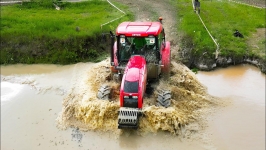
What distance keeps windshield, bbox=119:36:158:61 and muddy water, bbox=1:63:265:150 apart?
192 cm

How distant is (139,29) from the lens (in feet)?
36.7

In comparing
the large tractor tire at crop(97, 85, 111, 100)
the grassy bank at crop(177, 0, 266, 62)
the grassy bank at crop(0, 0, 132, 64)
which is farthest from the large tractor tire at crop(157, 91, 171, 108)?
the grassy bank at crop(0, 0, 132, 64)

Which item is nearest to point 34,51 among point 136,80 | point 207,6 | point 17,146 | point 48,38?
point 48,38

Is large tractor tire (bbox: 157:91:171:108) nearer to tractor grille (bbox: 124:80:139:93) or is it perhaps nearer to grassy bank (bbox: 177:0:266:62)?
tractor grille (bbox: 124:80:139:93)

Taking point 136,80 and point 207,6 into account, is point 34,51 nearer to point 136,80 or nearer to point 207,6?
point 136,80

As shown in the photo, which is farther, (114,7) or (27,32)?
(114,7)

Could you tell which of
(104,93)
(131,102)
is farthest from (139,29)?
(131,102)

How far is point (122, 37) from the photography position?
36.6ft

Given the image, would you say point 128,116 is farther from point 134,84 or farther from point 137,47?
point 137,47

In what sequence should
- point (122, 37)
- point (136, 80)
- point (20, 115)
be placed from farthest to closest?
point (20, 115)
point (122, 37)
point (136, 80)

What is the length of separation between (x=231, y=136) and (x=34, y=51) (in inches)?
368

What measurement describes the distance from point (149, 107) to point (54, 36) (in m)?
7.23

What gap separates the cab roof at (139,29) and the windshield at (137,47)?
0.29 metres

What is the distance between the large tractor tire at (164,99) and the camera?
10.8 m
